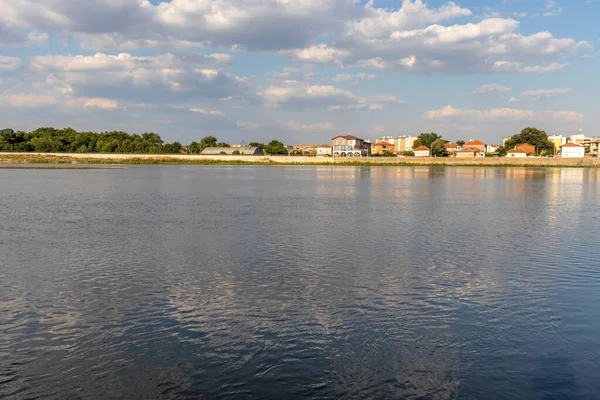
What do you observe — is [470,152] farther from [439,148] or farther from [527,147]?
[527,147]

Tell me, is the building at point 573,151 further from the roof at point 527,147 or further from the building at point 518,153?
the roof at point 527,147

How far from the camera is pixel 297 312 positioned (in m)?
11.2

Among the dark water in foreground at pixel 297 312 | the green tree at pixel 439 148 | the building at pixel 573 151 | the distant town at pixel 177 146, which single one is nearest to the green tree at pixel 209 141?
the distant town at pixel 177 146

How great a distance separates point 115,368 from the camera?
27.2ft

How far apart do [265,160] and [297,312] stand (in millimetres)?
138647

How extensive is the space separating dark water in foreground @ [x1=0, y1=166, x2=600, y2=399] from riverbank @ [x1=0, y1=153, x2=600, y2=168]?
11510cm

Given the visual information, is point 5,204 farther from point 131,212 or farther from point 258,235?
point 258,235

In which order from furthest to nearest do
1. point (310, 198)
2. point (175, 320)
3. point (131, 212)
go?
point (310, 198), point (131, 212), point (175, 320)

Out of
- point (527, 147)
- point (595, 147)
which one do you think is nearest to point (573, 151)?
point (527, 147)

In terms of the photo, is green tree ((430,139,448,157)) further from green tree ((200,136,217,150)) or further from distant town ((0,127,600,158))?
green tree ((200,136,217,150))

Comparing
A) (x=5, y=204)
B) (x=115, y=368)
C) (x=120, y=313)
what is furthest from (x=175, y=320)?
(x=5, y=204)

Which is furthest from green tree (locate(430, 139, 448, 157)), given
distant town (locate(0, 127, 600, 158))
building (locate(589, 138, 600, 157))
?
building (locate(589, 138, 600, 157))

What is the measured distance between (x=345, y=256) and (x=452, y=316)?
6.57 m

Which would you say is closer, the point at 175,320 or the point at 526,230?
the point at 175,320
